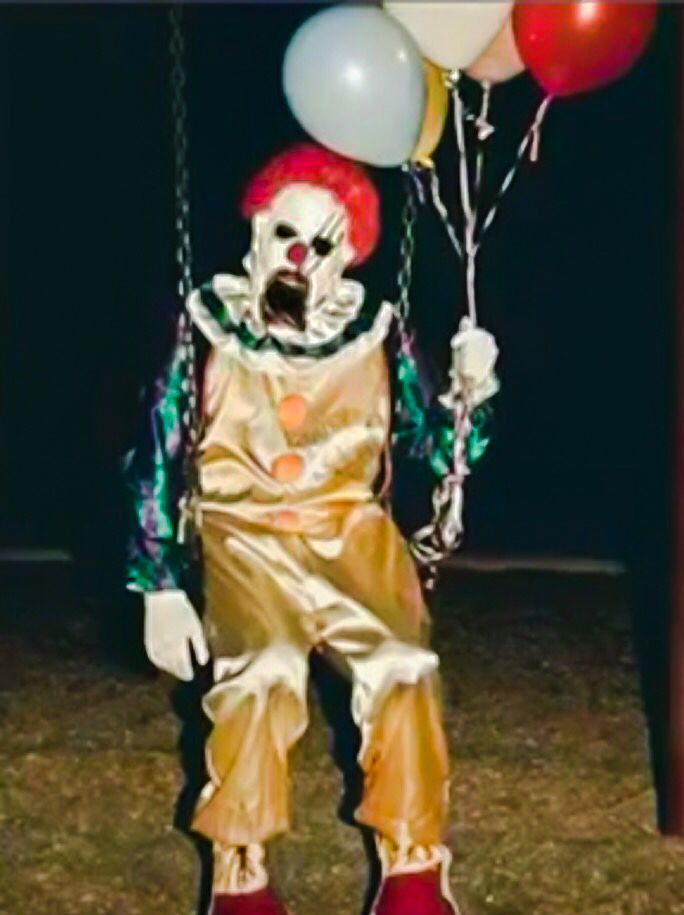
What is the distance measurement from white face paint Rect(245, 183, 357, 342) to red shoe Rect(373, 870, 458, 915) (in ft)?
Result: 2.38

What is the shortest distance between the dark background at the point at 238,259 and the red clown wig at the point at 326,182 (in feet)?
5.56

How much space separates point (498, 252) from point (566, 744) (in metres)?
1.62

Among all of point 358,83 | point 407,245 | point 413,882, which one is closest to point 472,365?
point 407,245

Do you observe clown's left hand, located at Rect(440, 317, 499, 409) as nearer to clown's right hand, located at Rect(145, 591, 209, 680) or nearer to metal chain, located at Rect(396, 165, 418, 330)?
metal chain, located at Rect(396, 165, 418, 330)

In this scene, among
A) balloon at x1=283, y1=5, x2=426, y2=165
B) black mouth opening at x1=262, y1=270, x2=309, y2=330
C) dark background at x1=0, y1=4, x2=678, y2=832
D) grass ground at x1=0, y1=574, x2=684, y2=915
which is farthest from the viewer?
dark background at x1=0, y1=4, x2=678, y2=832

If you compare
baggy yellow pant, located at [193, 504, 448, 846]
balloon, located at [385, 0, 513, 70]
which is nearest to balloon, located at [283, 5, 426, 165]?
balloon, located at [385, 0, 513, 70]

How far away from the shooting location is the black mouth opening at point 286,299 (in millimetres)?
2912

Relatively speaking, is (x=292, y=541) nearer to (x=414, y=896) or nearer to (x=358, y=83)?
(x=414, y=896)

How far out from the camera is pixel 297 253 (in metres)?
2.91

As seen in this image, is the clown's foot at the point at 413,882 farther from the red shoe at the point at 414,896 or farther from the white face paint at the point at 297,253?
the white face paint at the point at 297,253

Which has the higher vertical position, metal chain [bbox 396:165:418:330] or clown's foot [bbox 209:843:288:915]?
metal chain [bbox 396:165:418:330]

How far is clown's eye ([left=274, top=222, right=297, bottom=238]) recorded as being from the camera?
2908 millimetres

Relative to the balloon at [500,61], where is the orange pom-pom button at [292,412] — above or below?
below

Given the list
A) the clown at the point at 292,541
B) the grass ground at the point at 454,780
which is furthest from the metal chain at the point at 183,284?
the grass ground at the point at 454,780
